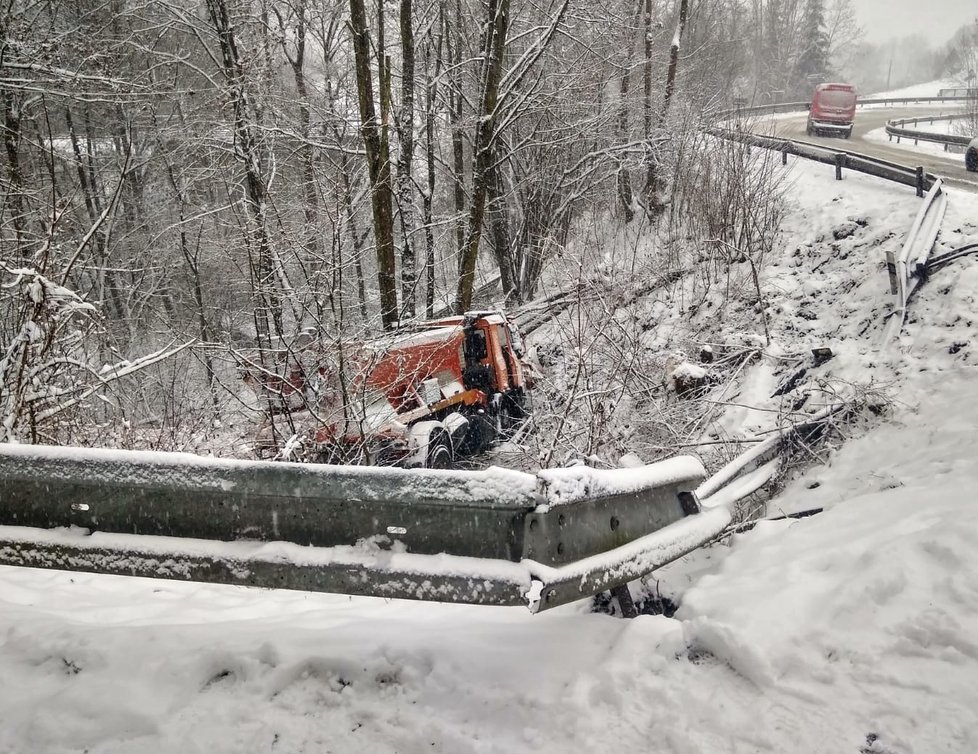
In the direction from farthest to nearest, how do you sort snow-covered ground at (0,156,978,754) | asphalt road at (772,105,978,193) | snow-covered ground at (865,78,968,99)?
snow-covered ground at (865,78,968,99), asphalt road at (772,105,978,193), snow-covered ground at (0,156,978,754)

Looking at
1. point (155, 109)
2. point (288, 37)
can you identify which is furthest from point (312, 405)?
point (155, 109)

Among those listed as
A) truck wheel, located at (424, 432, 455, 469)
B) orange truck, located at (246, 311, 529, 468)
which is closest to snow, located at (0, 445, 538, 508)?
orange truck, located at (246, 311, 529, 468)

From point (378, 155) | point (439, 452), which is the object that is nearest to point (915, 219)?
point (439, 452)

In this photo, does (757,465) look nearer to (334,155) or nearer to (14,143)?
(334,155)

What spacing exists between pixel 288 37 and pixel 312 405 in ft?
47.7

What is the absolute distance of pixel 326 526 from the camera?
231 cm

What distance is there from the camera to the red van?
24.5 meters

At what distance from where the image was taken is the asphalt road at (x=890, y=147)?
14.2 meters

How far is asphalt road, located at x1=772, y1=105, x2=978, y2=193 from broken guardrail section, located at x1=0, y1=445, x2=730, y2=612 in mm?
14574

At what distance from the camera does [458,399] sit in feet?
31.6

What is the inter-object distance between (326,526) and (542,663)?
37.1 inches

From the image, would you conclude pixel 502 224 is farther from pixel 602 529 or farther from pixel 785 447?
pixel 602 529

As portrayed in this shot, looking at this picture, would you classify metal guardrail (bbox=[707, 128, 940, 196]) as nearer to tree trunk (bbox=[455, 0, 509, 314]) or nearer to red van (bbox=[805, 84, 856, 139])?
tree trunk (bbox=[455, 0, 509, 314])

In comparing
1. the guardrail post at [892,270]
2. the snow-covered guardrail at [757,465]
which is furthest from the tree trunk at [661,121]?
the snow-covered guardrail at [757,465]
